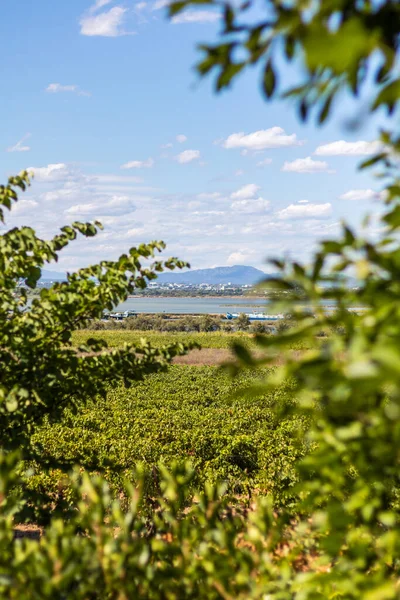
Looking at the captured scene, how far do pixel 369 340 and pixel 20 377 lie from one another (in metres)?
2.86

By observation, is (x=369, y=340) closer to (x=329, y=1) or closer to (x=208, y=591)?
(x=329, y=1)

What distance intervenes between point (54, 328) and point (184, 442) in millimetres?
10873

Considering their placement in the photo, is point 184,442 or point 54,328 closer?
point 54,328

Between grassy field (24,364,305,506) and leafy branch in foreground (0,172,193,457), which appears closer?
leafy branch in foreground (0,172,193,457)

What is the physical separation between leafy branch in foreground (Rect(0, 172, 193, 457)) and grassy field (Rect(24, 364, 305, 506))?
4.99 m

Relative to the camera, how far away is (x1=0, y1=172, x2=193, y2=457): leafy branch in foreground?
3.16 m

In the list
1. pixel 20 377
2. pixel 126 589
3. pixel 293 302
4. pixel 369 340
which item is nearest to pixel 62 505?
pixel 20 377

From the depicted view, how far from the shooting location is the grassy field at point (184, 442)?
1053 centimetres

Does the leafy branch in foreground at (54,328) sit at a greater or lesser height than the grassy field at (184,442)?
greater

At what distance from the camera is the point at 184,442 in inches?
532

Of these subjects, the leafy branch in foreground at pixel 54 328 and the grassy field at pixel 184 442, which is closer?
the leafy branch in foreground at pixel 54 328

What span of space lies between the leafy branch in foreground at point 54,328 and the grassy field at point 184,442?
4.99 m

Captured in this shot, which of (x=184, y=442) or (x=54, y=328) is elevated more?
(x=54, y=328)

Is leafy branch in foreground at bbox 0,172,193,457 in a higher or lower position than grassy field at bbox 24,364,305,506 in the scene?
higher
